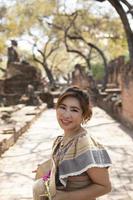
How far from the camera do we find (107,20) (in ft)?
103

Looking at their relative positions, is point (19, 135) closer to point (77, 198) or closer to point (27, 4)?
point (77, 198)

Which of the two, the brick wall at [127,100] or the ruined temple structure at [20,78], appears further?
the ruined temple structure at [20,78]

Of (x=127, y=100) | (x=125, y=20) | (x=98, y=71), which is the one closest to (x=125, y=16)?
(x=125, y=20)

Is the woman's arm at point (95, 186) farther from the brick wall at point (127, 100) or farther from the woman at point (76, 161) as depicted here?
the brick wall at point (127, 100)

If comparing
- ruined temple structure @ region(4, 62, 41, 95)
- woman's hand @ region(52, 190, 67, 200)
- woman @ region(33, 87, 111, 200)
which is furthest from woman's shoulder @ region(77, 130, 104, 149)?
ruined temple structure @ region(4, 62, 41, 95)

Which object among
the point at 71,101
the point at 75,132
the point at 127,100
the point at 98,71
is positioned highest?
the point at 71,101

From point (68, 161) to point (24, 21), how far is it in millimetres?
34259

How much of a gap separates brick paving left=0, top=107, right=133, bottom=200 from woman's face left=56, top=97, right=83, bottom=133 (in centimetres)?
310

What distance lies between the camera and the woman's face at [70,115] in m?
2.40

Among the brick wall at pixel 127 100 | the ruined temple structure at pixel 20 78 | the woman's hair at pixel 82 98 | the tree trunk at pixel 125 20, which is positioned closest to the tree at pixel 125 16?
the tree trunk at pixel 125 20

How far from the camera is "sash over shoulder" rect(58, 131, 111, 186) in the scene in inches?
87.2

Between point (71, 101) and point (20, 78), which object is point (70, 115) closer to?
point (71, 101)

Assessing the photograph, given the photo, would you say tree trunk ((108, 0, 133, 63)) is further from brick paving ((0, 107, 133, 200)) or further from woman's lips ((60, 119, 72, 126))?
woman's lips ((60, 119, 72, 126))

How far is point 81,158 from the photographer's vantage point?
2.24 m
